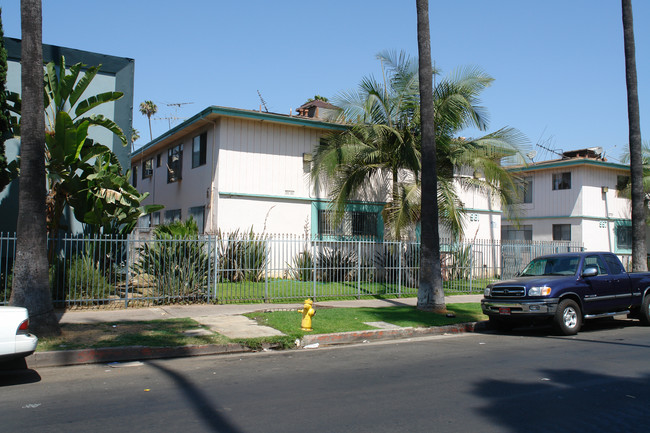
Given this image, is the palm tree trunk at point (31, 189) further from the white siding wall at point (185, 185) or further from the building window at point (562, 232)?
the building window at point (562, 232)

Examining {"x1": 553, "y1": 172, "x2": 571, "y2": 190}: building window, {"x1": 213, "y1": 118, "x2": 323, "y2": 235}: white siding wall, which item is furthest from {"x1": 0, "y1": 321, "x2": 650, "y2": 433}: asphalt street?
{"x1": 553, "y1": 172, "x2": 571, "y2": 190}: building window

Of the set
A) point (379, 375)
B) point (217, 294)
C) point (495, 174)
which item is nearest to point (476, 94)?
point (495, 174)

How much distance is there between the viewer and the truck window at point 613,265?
12195 millimetres

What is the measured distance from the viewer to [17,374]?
7426 mm

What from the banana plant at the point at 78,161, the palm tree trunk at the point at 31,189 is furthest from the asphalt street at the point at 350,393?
the banana plant at the point at 78,161

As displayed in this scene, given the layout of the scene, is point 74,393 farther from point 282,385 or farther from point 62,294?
point 62,294

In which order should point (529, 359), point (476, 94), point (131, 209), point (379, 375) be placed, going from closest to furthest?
point (379, 375) → point (529, 359) → point (131, 209) → point (476, 94)

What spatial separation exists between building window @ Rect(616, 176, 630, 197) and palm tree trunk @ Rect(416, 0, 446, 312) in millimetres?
20683

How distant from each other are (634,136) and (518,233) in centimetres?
1325

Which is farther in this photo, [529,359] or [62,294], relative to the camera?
[62,294]

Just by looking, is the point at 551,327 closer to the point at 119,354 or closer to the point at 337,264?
the point at 337,264

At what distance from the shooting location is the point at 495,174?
17.2 metres

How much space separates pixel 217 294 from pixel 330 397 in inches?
342

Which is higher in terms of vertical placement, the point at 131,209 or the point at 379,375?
the point at 131,209
